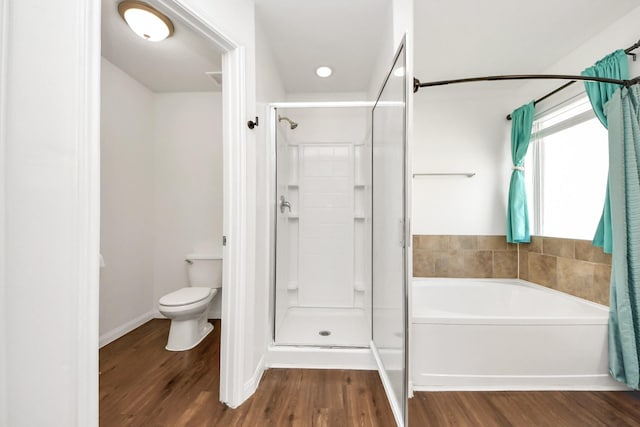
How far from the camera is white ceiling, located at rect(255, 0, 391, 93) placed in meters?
1.69

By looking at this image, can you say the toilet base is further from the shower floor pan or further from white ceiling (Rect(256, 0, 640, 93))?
white ceiling (Rect(256, 0, 640, 93))

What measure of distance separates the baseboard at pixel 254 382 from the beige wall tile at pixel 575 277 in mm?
2439

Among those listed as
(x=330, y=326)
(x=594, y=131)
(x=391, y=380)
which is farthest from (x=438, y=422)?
(x=594, y=131)

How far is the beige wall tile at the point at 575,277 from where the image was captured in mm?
1932

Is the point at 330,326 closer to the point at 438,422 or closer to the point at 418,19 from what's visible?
the point at 438,422

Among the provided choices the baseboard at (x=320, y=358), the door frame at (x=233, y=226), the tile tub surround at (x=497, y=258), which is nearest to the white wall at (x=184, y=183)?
the baseboard at (x=320, y=358)

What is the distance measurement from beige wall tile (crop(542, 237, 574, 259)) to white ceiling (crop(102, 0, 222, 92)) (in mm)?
2989

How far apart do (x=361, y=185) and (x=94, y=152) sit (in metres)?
2.27

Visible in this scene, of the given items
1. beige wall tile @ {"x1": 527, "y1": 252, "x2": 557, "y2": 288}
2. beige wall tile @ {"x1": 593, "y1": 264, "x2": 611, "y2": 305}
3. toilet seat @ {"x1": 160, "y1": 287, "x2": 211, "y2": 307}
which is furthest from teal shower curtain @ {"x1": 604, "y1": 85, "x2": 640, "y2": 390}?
toilet seat @ {"x1": 160, "y1": 287, "x2": 211, "y2": 307}

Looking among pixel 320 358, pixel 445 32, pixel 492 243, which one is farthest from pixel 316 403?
pixel 445 32

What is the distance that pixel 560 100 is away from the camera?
214 centimetres

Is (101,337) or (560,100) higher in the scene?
(560,100)

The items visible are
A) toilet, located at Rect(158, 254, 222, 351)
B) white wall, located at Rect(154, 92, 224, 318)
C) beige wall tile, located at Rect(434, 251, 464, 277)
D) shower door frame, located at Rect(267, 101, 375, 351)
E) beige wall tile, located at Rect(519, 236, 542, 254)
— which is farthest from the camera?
white wall, located at Rect(154, 92, 224, 318)

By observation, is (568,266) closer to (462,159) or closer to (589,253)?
(589,253)
